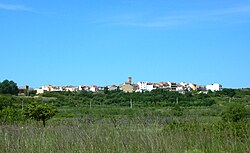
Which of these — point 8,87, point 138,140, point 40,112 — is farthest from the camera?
point 8,87

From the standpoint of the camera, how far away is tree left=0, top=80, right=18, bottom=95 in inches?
2832

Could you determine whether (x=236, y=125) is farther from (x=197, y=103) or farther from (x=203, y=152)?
(x=197, y=103)

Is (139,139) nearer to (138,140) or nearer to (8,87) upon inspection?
(138,140)

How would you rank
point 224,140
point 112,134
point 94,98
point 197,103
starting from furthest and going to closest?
point 94,98, point 197,103, point 112,134, point 224,140

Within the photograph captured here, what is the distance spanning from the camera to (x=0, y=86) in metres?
71.1

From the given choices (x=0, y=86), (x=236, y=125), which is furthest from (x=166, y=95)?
(x=236, y=125)

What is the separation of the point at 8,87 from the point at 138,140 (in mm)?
70017

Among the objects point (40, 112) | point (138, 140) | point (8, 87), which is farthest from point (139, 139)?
point (8, 87)

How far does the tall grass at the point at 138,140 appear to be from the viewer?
5.67m

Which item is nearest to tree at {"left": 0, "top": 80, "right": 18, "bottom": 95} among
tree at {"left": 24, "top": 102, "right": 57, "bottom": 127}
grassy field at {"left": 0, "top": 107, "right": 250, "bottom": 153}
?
tree at {"left": 24, "top": 102, "right": 57, "bottom": 127}

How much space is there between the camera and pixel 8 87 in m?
72.9

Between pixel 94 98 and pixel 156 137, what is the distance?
64.5 meters

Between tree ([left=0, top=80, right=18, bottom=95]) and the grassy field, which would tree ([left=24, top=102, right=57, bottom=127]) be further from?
tree ([left=0, top=80, right=18, bottom=95])

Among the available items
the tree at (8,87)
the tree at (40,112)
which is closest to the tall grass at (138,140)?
the tree at (40,112)
